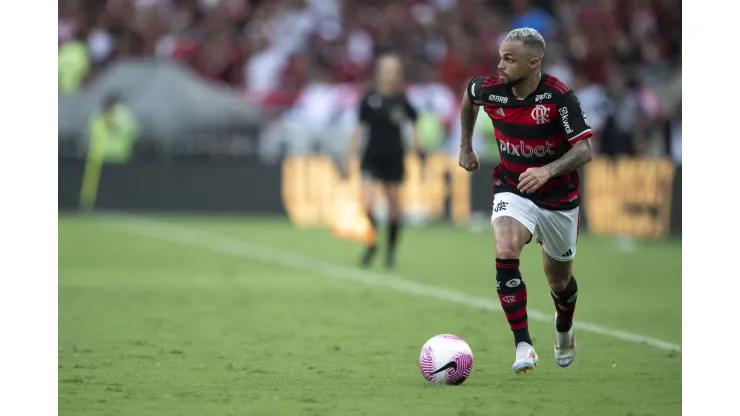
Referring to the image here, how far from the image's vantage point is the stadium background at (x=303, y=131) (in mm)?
15633

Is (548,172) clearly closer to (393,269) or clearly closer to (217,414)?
(217,414)

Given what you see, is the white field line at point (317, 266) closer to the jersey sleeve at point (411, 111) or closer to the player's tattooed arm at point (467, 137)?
the jersey sleeve at point (411, 111)

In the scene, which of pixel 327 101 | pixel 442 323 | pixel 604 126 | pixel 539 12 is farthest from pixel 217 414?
pixel 539 12

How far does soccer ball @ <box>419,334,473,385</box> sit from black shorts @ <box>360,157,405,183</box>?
283 inches

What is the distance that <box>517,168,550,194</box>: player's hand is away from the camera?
22.4ft

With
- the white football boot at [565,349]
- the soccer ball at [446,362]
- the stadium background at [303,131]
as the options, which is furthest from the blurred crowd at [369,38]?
the soccer ball at [446,362]

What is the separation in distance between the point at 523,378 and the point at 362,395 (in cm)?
102

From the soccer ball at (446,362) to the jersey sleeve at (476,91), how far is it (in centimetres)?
137

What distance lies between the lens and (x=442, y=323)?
944 cm

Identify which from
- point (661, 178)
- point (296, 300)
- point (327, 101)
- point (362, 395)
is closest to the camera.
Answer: point (362, 395)

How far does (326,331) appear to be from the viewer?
8992mm

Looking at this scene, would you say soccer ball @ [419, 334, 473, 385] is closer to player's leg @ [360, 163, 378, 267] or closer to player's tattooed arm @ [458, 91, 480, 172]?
player's tattooed arm @ [458, 91, 480, 172]

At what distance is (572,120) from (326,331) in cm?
287

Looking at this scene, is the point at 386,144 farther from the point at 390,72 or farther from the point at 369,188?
the point at 390,72
